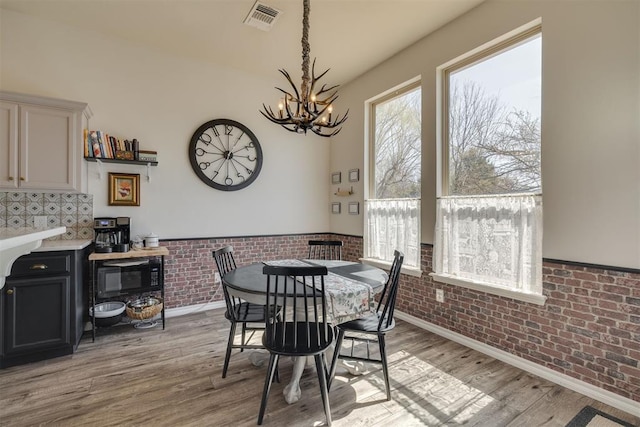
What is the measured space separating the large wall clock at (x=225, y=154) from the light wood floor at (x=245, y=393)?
2.04 m

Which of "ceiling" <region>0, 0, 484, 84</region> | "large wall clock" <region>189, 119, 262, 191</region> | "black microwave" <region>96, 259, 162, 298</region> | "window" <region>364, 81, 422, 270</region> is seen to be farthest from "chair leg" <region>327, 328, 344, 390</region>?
"ceiling" <region>0, 0, 484, 84</region>

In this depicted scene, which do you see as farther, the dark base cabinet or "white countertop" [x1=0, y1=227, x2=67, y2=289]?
the dark base cabinet

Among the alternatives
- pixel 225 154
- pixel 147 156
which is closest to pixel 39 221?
pixel 147 156

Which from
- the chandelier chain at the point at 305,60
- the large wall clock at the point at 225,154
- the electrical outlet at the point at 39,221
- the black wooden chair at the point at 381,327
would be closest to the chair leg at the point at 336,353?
the black wooden chair at the point at 381,327

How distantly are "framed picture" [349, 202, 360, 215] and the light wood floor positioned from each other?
1.97 m

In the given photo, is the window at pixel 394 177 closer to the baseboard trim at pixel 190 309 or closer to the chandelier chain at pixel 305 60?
the chandelier chain at pixel 305 60

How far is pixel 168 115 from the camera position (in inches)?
142

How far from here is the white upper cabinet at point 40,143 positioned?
2.66 meters

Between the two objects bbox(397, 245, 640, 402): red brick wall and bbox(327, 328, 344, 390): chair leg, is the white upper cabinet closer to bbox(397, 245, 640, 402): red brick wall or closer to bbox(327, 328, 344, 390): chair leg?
bbox(327, 328, 344, 390): chair leg

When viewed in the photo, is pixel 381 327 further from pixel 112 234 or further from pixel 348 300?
pixel 112 234

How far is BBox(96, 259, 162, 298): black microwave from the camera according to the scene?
3.01 meters

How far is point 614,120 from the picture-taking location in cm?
202

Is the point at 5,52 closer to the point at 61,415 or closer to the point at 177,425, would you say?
the point at 61,415

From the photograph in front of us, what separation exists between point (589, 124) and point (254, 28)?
3.08m
